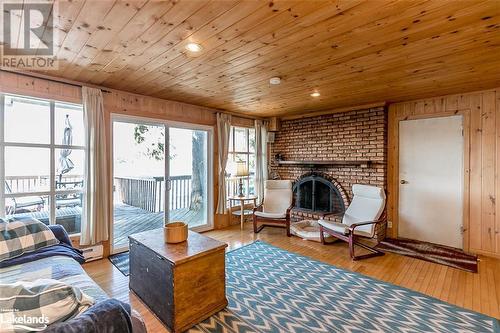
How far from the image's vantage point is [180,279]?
185cm

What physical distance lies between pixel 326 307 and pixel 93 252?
9.44ft

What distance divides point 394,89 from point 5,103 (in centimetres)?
466

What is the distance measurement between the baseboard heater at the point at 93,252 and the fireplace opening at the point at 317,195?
11.5ft

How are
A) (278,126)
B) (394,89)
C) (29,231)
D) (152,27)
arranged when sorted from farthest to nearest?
1. (278,126)
2. (394,89)
3. (29,231)
4. (152,27)

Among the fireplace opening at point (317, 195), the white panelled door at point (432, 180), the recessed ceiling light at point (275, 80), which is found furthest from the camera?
the fireplace opening at point (317, 195)

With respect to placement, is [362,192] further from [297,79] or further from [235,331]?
[235,331]

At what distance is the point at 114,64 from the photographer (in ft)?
8.25

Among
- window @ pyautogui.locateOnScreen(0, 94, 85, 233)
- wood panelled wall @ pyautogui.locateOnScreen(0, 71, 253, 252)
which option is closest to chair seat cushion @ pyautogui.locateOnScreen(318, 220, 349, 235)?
wood panelled wall @ pyautogui.locateOnScreen(0, 71, 253, 252)

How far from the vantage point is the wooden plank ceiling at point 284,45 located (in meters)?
1.59

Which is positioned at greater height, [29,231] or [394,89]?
[394,89]

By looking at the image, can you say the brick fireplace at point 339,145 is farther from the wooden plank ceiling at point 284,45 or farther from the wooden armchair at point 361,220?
the wooden plank ceiling at point 284,45

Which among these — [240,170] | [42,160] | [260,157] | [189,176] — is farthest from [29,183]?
[260,157]

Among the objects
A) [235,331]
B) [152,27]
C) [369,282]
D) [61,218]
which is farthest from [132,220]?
[369,282]

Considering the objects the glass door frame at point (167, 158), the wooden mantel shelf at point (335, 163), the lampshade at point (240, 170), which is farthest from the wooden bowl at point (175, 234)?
the wooden mantel shelf at point (335, 163)
